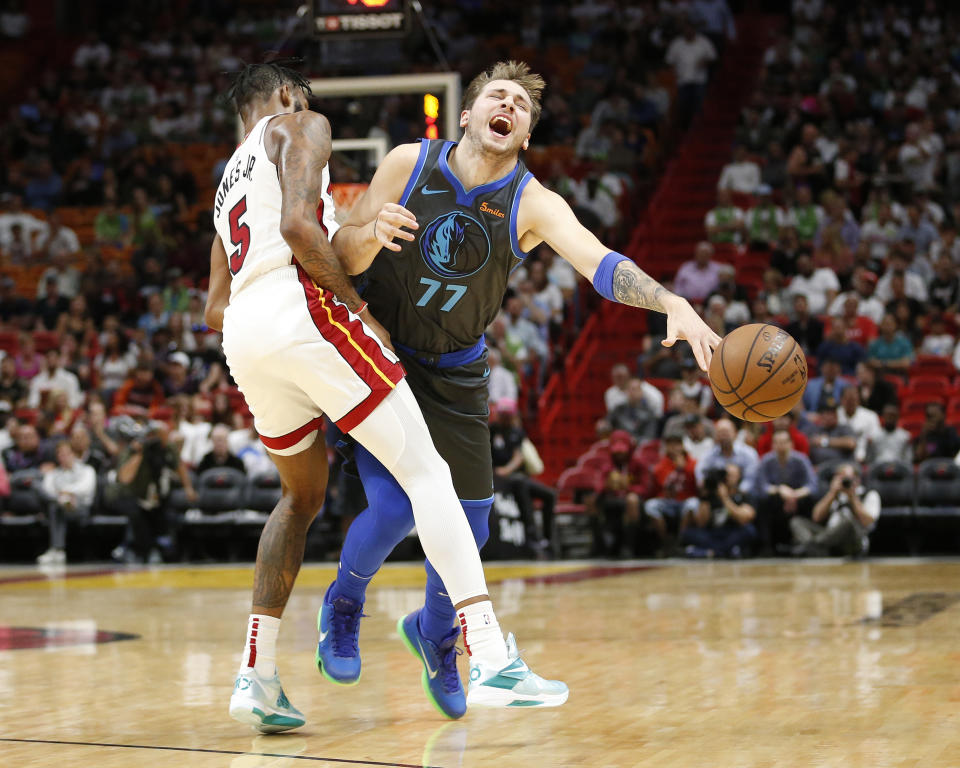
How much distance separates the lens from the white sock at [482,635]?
3.92 metres

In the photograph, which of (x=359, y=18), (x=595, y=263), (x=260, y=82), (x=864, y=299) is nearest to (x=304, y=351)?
(x=595, y=263)

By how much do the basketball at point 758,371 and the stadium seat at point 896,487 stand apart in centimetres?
740

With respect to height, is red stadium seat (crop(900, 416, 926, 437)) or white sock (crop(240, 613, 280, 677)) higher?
red stadium seat (crop(900, 416, 926, 437))

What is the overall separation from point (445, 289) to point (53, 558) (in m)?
9.02

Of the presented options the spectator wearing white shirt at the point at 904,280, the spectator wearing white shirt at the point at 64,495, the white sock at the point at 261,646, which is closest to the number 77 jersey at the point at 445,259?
the white sock at the point at 261,646

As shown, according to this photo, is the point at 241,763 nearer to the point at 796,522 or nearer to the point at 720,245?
the point at 796,522

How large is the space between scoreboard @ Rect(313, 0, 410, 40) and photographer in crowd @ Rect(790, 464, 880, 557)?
4849 millimetres

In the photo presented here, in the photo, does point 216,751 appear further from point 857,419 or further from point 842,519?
point 857,419

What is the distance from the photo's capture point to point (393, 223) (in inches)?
151

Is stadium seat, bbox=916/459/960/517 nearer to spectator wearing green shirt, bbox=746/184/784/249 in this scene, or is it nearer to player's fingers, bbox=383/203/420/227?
spectator wearing green shirt, bbox=746/184/784/249

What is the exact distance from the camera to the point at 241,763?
377cm

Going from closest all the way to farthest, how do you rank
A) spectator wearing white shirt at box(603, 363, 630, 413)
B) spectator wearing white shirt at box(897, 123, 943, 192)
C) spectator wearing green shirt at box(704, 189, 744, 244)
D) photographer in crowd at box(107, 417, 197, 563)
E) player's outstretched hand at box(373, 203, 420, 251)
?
player's outstretched hand at box(373, 203, 420, 251)
photographer in crowd at box(107, 417, 197, 563)
spectator wearing white shirt at box(603, 363, 630, 413)
spectator wearing white shirt at box(897, 123, 943, 192)
spectator wearing green shirt at box(704, 189, 744, 244)

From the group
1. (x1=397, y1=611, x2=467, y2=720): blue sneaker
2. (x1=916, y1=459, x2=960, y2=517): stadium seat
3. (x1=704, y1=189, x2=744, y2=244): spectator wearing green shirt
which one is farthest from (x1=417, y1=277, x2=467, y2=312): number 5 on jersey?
(x1=704, y1=189, x2=744, y2=244): spectator wearing green shirt

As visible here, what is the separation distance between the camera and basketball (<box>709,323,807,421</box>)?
387 centimetres
